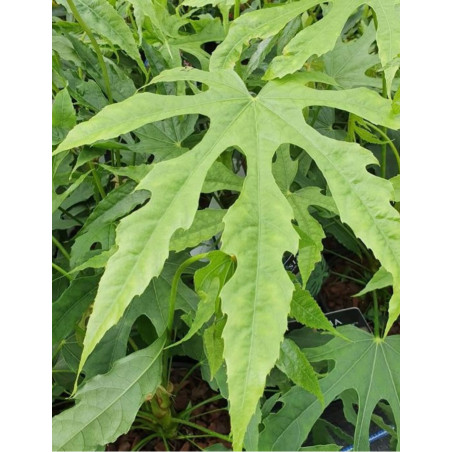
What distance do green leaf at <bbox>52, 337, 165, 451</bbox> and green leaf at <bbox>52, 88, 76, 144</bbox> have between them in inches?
12.0

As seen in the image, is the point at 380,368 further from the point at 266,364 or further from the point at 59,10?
the point at 59,10

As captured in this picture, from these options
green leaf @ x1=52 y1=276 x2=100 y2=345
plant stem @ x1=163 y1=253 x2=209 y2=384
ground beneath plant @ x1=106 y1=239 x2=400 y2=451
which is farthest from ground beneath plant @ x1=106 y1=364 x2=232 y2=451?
green leaf @ x1=52 y1=276 x2=100 y2=345

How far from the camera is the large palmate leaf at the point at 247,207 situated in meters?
0.47

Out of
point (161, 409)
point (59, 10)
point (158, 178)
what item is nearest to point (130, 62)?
point (59, 10)

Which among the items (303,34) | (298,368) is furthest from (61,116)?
(298,368)

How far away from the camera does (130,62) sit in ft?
3.06

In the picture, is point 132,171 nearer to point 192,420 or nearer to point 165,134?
point 165,134

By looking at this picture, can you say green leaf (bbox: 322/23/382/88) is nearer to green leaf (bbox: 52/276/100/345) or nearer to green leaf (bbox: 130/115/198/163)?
green leaf (bbox: 130/115/198/163)

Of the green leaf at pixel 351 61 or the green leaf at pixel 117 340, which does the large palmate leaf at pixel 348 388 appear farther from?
the green leaf at pixel 351 61

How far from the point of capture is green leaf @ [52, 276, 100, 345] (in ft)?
2.47

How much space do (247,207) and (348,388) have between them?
368 millimetres

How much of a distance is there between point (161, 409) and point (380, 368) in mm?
345

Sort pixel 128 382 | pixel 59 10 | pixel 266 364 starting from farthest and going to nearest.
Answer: pixel 59 10
pixel 128 382
pixel 266 364

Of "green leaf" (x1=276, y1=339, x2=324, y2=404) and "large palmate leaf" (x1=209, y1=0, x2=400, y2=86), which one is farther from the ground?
"large palmate leaf" (x1=209, y1=0, x2=400, y2=86)
